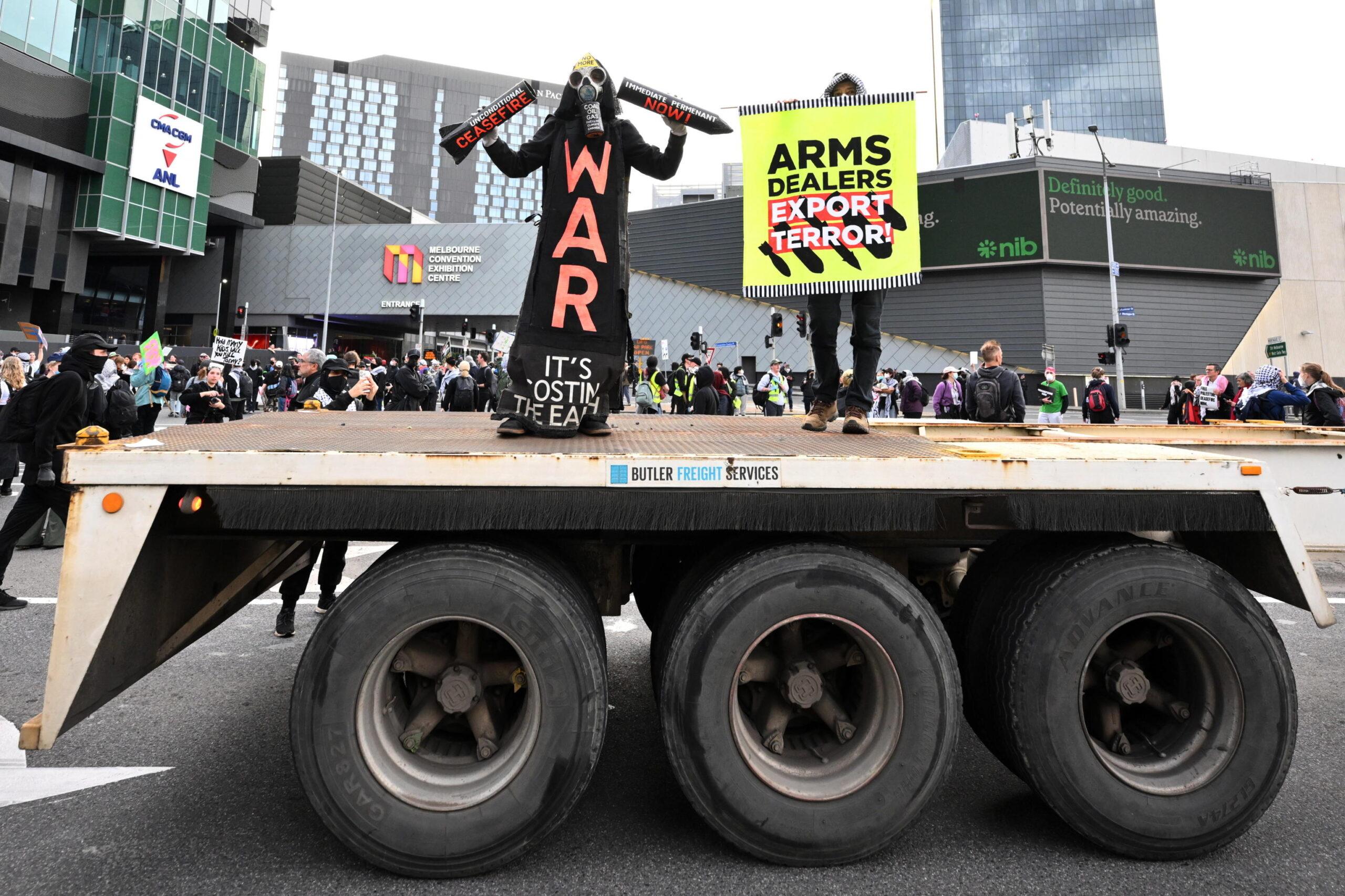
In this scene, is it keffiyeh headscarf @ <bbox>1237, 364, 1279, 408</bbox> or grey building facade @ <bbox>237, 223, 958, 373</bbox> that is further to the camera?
grey building facade @ <bbox>237, 223, 958, 373</bbox>

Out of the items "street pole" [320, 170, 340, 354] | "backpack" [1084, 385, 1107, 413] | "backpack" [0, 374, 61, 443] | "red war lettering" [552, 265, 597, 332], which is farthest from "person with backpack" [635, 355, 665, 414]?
"street pole" [320, 170, 340, 354]

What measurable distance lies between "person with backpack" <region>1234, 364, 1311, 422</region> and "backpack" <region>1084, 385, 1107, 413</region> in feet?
7.13

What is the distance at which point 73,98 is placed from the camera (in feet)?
120

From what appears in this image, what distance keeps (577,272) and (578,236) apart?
0.19 metres

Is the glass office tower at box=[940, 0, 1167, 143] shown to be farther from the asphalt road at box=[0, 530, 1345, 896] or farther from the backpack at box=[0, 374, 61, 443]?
the asphalt road at box=[0, 530, 1345, 896]

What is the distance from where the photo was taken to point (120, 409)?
9391 mm

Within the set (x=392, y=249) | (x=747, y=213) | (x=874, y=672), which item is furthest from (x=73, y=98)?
(x=874, y=672)

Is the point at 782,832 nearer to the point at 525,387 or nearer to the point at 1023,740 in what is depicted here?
the point at 1023,740

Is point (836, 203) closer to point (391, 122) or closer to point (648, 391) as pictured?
point (648, 391)

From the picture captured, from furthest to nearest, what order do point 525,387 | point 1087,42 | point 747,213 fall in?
point 1087,42 < point 747,213 < point 525,387

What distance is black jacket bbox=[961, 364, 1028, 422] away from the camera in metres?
10.5

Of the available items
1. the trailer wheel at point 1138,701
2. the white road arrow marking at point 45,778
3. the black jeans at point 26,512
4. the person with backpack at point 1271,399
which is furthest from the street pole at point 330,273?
the trailer wheel at point 1138,701

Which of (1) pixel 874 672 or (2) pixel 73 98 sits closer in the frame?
(1) pixel 874 672

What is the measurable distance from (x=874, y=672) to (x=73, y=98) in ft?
166
